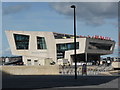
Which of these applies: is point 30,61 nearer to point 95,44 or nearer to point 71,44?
point 71,44

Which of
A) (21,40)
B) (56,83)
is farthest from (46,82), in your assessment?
(21,40)

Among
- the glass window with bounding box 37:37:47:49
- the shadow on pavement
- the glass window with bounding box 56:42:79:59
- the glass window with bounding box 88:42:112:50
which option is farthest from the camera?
the glass window with bounding box 88:42:112:50

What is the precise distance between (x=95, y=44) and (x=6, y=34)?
113ft

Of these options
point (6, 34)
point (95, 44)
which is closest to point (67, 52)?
point (95, 44)

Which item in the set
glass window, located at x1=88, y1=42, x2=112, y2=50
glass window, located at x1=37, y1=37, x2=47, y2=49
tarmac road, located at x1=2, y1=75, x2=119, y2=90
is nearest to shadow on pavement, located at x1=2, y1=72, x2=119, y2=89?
tarmac road, located at x1=2, y1=75, x2=119, y2=90

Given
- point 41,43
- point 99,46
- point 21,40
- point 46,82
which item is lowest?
point 46,82

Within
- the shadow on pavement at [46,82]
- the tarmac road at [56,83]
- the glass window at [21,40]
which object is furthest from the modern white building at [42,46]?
the tarmac road at [56,83]

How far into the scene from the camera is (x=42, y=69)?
35875mm

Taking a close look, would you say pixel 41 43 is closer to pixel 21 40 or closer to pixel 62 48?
pixel 21 40

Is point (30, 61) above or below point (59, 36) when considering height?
below

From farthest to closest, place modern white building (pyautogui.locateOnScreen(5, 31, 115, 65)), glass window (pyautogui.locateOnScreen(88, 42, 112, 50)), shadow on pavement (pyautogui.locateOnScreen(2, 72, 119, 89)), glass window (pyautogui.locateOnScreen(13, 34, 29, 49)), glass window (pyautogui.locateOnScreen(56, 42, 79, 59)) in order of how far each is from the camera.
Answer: glass window (pyautogui.locateOnScreen(13, 34, 29, 49)) → glass window (pyautogui.locateOnScreen(88, 42, 112, 50)) → modern white building (pyautogui.locateOnScreen(5, 31, 115, 65)) → glass window (pyautogui.locateOnScreen(56, 42, 79, 59)) → shadow on pavement (pyautogui.locateOnScreen(2, 72, 119, 89))

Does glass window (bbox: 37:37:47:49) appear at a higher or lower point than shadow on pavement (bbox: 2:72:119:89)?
higher

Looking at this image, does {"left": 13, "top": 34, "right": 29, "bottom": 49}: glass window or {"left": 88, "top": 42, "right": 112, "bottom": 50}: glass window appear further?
{"left": 13, "top": 34, "right": 29, "bottom": 49}: glass window

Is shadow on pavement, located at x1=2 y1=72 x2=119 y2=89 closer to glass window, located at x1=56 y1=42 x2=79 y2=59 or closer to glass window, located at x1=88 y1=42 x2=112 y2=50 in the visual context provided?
glass window, located at x1=56 y1=42 x2=79 y2=59
